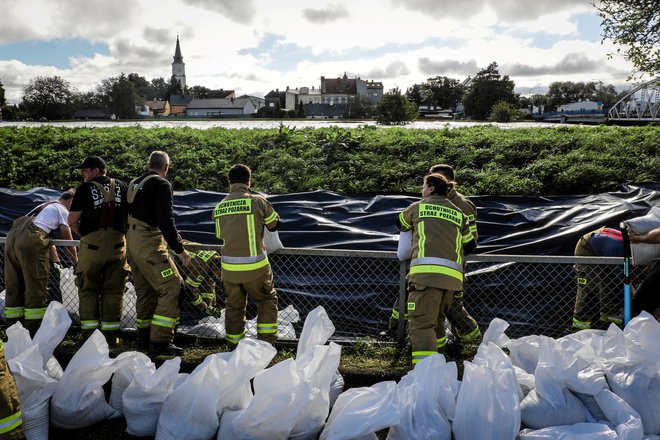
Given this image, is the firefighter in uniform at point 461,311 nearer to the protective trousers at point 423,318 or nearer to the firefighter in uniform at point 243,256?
the protective trousers at point 423,318

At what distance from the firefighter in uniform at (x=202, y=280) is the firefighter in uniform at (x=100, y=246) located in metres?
0.77

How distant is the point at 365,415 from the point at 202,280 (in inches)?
129

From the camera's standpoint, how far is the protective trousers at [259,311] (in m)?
4.57

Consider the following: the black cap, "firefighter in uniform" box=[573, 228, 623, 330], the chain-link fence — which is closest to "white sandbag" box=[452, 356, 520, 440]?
the chain-link fence

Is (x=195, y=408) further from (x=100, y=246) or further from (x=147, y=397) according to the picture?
(x=100, y=246)

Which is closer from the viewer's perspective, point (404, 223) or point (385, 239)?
point (404, 223)

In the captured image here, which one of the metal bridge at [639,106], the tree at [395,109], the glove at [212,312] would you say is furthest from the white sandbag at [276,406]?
the metal bridge at [639,106]

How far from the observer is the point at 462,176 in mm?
9750

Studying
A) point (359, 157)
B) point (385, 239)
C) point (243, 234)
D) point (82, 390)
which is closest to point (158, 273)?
point (243, 234)

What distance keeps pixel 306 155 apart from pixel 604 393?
9031 millimetres

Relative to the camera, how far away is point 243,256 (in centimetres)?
445

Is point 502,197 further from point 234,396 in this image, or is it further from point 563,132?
point 234,396

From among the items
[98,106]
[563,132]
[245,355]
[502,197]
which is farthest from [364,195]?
[98,106]

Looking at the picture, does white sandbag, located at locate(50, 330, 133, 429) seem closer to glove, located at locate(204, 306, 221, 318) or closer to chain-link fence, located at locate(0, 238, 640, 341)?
chain-link fence, located at locate(0, 238, 640, 341)
